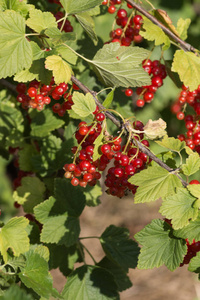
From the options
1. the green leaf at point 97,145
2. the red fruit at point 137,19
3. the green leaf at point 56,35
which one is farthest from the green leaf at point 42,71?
the red fruit at point 137,19

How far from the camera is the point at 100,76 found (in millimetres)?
1592

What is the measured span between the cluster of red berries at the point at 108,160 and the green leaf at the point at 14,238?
24cm

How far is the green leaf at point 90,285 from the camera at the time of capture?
5.77ft

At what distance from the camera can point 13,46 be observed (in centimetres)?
139

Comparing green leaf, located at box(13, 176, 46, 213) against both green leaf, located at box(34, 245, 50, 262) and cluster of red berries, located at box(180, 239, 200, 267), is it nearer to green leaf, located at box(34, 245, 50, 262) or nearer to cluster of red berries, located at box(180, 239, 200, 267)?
green leaf, located at box(34, 245, 50, 262)

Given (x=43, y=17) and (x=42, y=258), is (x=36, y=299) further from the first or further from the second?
(x=43, y=17)

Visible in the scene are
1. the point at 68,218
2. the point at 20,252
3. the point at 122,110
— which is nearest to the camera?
the point at 20,252

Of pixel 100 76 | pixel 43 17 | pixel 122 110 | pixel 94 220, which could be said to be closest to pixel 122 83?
pixel 100 76

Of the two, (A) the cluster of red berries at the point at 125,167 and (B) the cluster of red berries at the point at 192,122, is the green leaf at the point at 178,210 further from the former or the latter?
(B) the cluster of red berries at the point at 192,122

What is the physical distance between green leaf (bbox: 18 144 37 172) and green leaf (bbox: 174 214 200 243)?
1.01 metres

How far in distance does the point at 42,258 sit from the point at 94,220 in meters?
3.55

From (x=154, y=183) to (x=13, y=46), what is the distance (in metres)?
0.68

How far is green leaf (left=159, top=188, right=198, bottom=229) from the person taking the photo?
1304mm

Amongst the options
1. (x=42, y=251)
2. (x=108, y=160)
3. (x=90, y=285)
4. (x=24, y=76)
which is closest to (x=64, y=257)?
(x=90, y=285)
